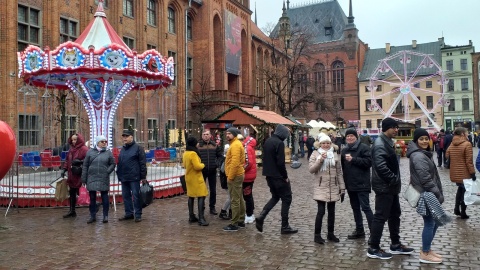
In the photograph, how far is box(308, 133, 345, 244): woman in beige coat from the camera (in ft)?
21.1

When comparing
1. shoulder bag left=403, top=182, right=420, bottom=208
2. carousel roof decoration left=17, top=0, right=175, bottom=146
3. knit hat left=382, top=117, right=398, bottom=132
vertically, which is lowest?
shoulder bag left=403, top=182, right=420, bottom=208

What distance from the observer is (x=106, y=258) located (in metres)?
5.83

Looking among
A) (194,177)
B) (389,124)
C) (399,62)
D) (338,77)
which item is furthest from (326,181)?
(338,77)

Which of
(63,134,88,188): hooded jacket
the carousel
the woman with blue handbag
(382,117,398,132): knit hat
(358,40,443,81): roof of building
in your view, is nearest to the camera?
the woman with blue handbag

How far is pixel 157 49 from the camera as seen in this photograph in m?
32.0

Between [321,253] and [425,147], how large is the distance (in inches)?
80.8

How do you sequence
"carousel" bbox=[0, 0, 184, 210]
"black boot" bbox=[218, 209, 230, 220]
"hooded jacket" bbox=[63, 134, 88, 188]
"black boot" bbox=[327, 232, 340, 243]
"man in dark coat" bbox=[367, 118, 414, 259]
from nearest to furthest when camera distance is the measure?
1. "man in dark coat" bbox=[367, 118, 414, 259]
2. "black boot" bbox=[327, 232, 340, 243]
3. "black boot" bbox=[218, 209, 230, 220]
4. "hooded jacket" bbox=[63, 134, 88, 188]
5. "carousel" bbox=[0, 0, 184, 210]

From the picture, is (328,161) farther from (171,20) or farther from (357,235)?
(171,20)

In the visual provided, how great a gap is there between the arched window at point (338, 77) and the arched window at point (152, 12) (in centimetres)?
4588

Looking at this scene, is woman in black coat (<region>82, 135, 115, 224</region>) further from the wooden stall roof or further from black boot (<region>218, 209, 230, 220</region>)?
the wooden stall roof

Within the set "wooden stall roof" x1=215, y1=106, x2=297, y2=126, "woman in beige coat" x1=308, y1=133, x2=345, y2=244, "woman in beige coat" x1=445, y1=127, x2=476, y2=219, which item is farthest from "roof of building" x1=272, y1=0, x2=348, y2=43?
"woman in beige coat" x1=308, y1=133, x2=345, y2=244

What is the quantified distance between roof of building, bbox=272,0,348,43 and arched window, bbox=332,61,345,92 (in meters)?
4.64

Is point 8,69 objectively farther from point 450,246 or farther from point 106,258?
point 450,246

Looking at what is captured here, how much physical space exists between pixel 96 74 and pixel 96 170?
16.3ft
